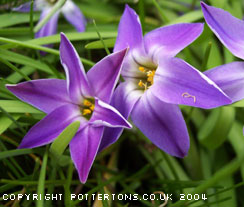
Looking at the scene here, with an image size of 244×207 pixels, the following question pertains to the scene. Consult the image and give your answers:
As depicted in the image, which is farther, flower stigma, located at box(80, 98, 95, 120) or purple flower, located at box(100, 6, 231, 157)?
flower stigma, located at box(80, 98, 95, 120)

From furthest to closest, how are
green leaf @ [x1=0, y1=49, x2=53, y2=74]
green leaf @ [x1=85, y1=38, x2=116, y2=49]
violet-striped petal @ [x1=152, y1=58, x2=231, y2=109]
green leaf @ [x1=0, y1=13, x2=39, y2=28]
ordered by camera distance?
green leaf @ [x1=0, y1=13, x2=39, y2=28] → green leaf @ [x1=0, y1=49, x2=53, y2=74] → green leaf @ [x1=85, y1=38, x2=116, y2=49] → violet-striped petal @ [x1=152, y1=58, x2=231, y2=109]

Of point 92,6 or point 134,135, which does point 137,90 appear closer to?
point 134,135

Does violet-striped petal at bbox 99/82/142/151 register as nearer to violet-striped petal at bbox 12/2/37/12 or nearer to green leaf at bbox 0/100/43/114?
green leaf at bbox 0/100/43/114

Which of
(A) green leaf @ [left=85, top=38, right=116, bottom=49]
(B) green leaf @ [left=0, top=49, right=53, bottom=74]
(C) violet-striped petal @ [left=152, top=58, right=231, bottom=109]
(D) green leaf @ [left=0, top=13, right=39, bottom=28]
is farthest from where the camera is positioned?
(D) green leaf @ [left=0, top=13, right=39, bottom=28]

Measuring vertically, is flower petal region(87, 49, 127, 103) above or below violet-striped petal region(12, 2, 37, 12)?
below

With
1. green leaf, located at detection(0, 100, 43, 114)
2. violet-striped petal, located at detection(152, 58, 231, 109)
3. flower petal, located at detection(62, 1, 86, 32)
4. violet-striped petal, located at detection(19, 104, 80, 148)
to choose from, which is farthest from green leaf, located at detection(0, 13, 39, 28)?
violet-striped petal, located at detection(152, 58, 231, 109)

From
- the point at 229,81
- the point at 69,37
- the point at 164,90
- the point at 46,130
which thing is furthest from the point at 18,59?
the point at 229,81

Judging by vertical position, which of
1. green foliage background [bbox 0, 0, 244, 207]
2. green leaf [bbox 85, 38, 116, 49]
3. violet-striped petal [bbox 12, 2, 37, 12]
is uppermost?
violet-striped petal [bbox 12, 2, 37, 12]
